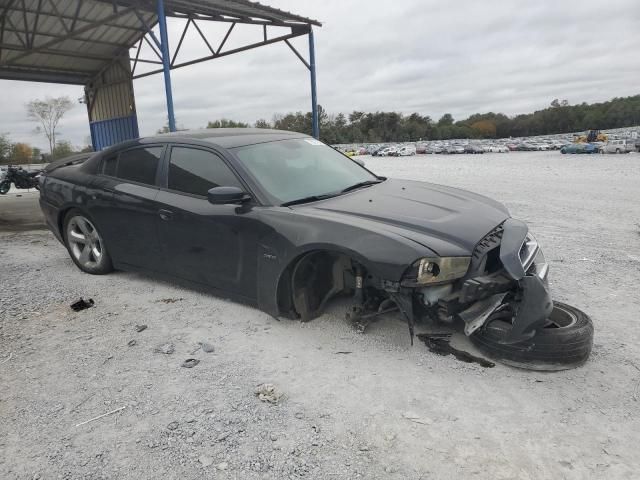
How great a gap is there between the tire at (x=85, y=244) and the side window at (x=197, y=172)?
1297 millimetres

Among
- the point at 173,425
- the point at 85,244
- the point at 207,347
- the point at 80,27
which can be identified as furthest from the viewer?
the point at 80,27

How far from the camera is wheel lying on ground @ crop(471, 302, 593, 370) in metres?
2.68

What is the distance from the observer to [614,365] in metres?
2.77

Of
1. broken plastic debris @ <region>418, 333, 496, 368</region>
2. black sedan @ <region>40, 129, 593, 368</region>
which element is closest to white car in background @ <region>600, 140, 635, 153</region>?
black sedan @ <region>40, 129, 593, 368</region>

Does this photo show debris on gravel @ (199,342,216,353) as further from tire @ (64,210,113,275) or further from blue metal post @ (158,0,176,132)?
blue metal post @ (158,0,176,132)

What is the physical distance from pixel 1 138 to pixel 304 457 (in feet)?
229

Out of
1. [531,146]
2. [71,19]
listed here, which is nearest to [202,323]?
[71,19]

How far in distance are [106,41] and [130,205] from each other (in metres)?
13.1

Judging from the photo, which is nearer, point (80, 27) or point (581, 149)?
point (80, 27)

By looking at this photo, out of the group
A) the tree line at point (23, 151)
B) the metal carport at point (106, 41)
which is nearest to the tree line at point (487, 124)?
the tree line at point (23, 151)

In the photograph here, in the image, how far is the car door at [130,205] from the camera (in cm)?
409

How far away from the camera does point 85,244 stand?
4.92 metres

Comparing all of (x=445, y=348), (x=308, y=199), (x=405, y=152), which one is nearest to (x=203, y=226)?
(x=308, y=199)

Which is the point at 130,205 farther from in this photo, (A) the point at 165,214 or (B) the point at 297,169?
(B) the point at 297,169
